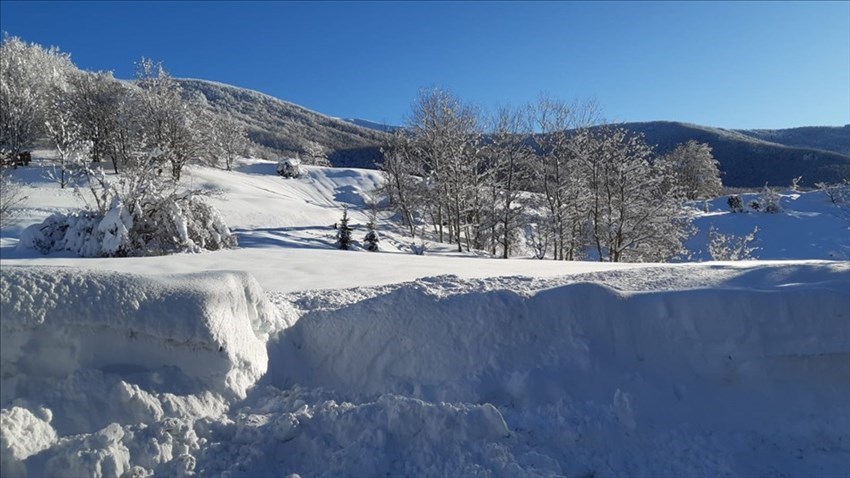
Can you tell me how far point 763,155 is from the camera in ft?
265

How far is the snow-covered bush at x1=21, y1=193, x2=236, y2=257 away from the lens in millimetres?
12688

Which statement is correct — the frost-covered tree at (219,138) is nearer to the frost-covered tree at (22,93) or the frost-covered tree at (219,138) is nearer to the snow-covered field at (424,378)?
the frost-covered tree at (22,93)

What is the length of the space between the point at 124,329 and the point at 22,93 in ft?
100

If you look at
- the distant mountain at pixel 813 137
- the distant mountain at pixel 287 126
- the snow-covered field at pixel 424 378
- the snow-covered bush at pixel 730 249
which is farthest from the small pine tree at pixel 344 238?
the distant mountain at pixel 813 137

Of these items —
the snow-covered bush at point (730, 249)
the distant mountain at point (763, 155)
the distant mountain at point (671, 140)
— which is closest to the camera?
the snow-covered bush at point (730, 249)

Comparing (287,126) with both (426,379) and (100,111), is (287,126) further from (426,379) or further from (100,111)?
(426,379)

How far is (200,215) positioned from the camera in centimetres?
1544

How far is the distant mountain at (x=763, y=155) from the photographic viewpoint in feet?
231

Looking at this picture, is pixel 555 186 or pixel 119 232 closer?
pixel 119 232

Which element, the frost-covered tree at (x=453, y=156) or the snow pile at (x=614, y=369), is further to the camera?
the frost-covered tree at (x=453, y=156)

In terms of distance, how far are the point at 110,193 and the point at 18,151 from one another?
17.5m

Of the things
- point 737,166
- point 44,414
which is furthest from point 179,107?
point 737,166

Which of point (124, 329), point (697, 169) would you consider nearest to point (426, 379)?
point (124, 329)

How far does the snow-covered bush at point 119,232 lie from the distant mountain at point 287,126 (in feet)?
235
